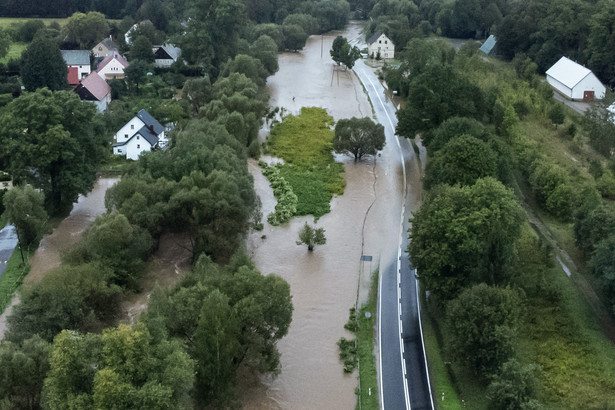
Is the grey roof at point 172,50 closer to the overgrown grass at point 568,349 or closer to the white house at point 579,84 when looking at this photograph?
the white house at point 579,84

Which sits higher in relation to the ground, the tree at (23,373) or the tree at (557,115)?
the tree at (23,373)

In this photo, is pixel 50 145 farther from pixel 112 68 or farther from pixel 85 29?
pixel 85 29

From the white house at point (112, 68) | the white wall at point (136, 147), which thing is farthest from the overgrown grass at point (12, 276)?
the white house at point (112, 68)

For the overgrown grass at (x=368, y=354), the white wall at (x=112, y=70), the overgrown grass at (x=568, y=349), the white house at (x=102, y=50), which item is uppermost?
the overgrown grass at (x=568, y=349)

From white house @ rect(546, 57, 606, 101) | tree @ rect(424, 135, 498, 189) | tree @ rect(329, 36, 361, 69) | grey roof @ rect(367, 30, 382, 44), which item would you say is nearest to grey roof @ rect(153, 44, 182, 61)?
tree @ rect(329, 36, 361, 69)

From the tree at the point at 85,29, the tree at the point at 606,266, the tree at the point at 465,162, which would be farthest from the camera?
the tree at the point at 85,29

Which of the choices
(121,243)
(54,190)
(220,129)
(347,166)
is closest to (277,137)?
(347,166)

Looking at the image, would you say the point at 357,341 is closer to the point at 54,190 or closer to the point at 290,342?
the point at 290,342

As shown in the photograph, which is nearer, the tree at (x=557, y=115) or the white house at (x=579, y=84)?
the tree at (x=557, y=115)
